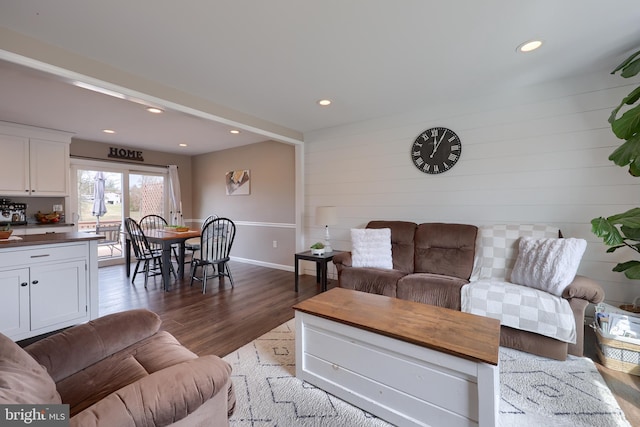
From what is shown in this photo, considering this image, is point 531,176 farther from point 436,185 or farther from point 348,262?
point 348,262

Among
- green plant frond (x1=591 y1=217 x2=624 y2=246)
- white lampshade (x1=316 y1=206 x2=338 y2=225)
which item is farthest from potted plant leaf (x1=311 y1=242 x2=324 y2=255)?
green plant frond (x1=591 y1=217 x2=624 y2=246)

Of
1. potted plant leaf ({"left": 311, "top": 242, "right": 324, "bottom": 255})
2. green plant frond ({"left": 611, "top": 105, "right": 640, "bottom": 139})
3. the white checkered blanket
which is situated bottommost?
the white checkered blanket

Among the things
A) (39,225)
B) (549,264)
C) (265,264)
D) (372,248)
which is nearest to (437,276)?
(372,248)

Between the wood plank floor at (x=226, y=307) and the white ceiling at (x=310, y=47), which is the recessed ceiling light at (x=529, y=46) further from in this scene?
the wood plank floor at (x=226, y=307)

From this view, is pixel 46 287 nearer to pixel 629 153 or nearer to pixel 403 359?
pixel 403 359

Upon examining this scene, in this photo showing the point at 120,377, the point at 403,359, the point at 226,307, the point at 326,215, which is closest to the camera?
the point at 120,377

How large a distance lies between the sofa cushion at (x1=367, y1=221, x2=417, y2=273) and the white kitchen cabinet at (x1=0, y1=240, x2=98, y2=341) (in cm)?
322

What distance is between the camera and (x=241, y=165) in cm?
558

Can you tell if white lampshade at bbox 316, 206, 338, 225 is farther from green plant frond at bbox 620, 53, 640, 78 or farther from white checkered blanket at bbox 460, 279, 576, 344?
green plant frond at bbox 620, 53, 640, 78

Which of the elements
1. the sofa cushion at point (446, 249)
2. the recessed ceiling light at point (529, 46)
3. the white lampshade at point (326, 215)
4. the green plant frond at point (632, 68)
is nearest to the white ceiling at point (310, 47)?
the recessed ceiling light at point (529, 46)

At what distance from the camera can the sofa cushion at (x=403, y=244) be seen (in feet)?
10.6

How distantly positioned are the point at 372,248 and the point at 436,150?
→ 1.46 m

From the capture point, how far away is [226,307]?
3.16m

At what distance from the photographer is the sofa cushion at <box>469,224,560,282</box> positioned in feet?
8.75
